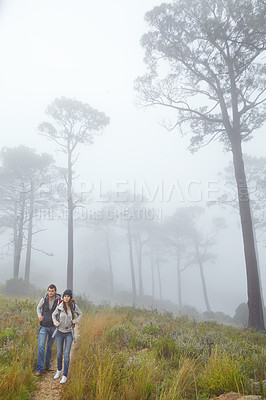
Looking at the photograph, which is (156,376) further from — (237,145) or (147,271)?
(147,271)

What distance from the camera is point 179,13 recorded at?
367 inches

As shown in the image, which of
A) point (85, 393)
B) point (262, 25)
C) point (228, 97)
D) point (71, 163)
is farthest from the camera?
point (71, 163)

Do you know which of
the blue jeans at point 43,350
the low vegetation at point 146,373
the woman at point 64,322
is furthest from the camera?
the woman at point 64,322

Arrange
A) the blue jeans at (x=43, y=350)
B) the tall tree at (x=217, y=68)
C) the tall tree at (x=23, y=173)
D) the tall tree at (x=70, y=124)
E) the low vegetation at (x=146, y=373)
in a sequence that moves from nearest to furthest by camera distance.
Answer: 1. the low vegetation at (x=146, y=373)
2. the blue jeans at (x=43, y=350)
3. the tall tree at (x=217, y=68)
4. the tall tree at (x=70, y=124)
5. the tall tree at (x=23, y=173)

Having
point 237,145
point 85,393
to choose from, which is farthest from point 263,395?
point 237,145

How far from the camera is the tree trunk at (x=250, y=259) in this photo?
7.48 m

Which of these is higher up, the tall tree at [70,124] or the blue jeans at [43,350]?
the tall tree at [70,124]

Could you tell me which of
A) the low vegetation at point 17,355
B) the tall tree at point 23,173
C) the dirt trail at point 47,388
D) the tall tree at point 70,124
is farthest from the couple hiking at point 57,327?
the tall tree at point 23,173

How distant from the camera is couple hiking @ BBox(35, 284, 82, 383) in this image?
424 cm

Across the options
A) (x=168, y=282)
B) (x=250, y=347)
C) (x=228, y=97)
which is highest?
(x=228, y=97)

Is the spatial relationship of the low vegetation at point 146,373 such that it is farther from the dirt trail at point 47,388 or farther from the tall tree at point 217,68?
the tall tree at point 217,68

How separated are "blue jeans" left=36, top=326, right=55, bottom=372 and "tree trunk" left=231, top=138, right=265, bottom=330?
654 cm

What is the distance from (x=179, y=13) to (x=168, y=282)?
71.0 m

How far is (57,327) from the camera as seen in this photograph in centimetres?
441
